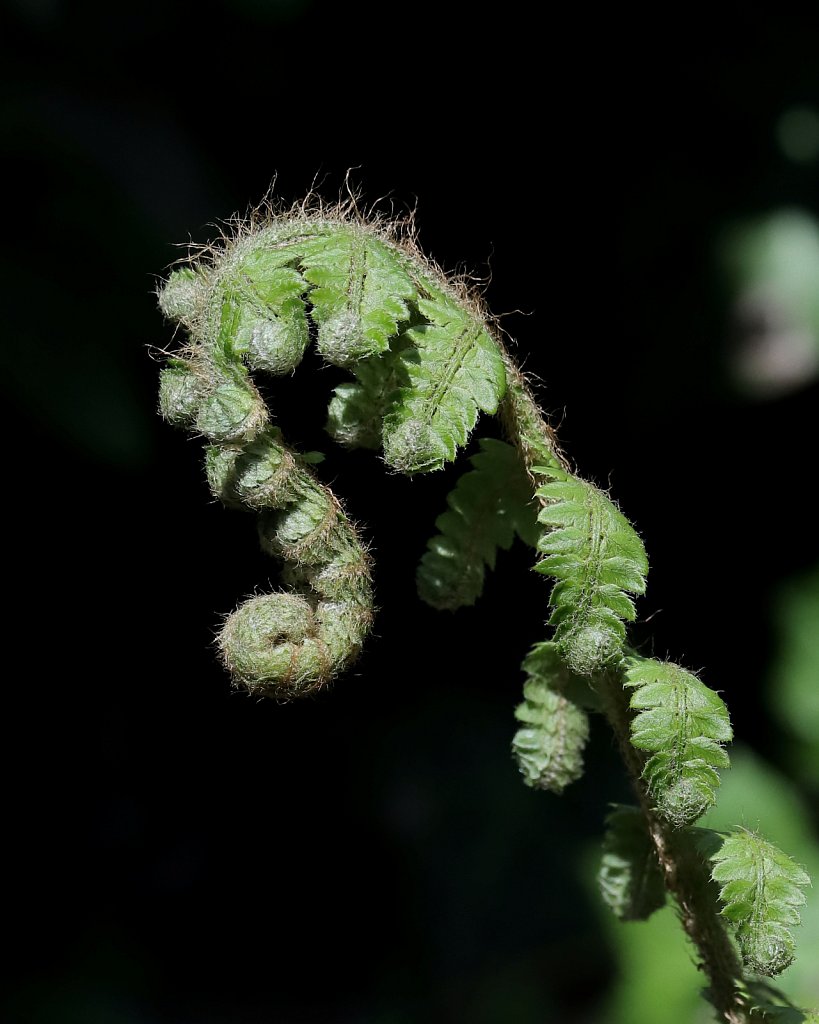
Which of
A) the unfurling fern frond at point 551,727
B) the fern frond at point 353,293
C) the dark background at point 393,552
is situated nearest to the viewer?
the fern frond at point 353,293

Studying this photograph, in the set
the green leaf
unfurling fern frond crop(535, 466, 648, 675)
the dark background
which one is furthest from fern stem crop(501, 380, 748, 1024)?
the dark background

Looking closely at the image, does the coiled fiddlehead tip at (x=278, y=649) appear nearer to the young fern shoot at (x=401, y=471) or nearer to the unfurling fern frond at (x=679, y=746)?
the young fern shoot at (x=401, y=471)

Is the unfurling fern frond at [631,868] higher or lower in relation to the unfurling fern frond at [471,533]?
lower

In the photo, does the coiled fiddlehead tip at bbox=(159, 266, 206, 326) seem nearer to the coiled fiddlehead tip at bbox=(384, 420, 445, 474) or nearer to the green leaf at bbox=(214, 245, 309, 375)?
the green leaf at bbox=(214, 245, 309, 375)

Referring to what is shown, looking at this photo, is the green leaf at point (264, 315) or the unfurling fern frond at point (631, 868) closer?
the green leaf at point (264, 315)

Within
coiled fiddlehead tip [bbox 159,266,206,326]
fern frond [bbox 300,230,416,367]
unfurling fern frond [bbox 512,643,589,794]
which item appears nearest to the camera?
fern frond [bbox 300,230,416,367]

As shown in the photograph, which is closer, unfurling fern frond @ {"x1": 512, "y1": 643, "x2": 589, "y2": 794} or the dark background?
unfurling fern frond @ {"x1": 512, "y1": 643, "x2": 589, "y2": 794}

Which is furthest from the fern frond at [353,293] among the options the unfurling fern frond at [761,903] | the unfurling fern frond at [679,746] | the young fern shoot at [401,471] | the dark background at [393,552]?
the dark background at [393,552]
